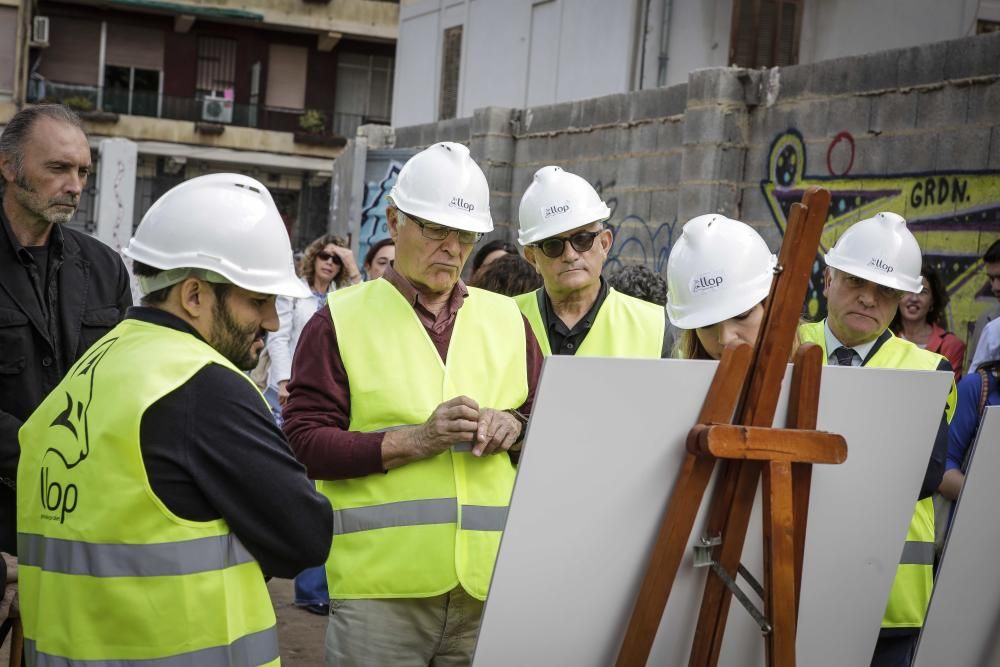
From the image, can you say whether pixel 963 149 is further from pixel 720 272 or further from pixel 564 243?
pixel 720 272

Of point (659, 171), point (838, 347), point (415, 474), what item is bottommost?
point (415, 474)

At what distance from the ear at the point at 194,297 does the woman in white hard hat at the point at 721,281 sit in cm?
113

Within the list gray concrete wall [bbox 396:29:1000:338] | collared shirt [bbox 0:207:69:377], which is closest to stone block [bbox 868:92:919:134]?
gray concrete wall [bbox 396:29:1000:338]

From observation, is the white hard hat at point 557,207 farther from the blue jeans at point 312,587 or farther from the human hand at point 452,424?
the blue jeans at point 312,587

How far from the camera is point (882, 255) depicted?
3789 mm

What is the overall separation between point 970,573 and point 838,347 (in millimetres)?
932

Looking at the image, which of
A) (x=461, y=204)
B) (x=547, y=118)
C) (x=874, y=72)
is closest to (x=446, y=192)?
(x=461, y=204)

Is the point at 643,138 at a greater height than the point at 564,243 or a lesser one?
greater

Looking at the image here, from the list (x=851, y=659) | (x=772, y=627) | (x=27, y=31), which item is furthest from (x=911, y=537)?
(x=27, y=31)

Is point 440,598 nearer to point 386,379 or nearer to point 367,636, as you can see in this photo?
point 367,636

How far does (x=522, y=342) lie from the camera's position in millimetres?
3520

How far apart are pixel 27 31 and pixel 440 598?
34.0 meters

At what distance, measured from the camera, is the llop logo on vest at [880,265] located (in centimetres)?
378

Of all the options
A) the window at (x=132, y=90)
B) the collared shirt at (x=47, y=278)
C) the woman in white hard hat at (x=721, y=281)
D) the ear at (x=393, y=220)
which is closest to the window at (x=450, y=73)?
the window at (x=132, y=90)
